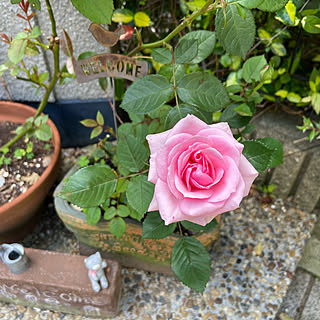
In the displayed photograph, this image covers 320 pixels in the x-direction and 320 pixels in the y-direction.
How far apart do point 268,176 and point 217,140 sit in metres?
1.07

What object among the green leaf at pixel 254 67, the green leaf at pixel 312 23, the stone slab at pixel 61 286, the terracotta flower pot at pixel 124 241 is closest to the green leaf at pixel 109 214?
the terracotta flower pot at pixel 124 241

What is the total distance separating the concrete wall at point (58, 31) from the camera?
1.25 m

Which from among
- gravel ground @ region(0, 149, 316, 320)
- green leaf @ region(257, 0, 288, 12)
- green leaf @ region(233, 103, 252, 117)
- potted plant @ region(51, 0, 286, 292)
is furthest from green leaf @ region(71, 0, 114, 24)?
gravel ground @ region(0, 149, 316, 320)

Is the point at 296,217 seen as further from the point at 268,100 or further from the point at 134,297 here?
the point at 134,297

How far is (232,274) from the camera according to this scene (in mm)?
1342

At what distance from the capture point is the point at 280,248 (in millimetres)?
1425

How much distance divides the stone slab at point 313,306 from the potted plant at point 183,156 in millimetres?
547

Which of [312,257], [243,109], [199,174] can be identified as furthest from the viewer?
[312,257]

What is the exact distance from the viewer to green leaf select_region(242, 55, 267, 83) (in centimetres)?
96

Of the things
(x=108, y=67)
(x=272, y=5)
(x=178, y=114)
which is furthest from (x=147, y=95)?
(x=272, y=5)

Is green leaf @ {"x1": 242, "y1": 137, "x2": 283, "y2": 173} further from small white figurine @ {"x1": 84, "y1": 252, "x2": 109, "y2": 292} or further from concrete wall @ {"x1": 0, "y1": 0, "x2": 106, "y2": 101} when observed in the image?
concrete wall @ {"x1": 0, "y1": 0, "x2": 106, "y2": 101}

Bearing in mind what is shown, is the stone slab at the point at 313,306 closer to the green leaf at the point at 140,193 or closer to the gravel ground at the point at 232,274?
the gravel ground at the point at 232,274

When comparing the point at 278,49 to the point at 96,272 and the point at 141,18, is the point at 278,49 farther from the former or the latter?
the point at 96,272

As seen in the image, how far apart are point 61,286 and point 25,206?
352 mm
